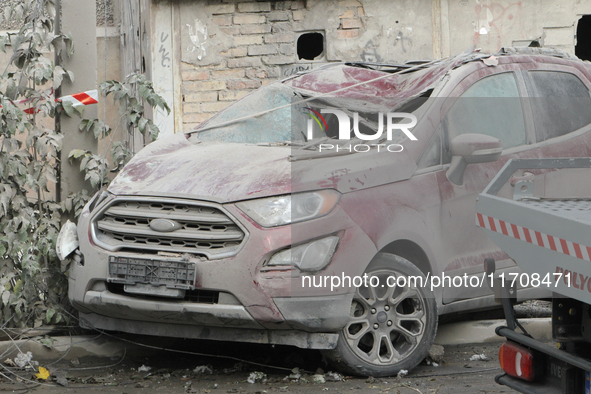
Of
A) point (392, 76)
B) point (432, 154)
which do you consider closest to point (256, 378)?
point (432, 154)

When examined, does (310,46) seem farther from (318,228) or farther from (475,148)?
(318,228)

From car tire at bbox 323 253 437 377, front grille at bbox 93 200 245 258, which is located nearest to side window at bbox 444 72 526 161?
car tire at bbox 323 253 437 377

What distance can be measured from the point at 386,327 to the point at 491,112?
160 cm

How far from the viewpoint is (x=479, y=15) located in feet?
30.2

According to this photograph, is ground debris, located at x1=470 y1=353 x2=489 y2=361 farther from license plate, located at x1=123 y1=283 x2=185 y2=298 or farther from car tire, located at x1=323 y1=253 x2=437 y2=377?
license plate, located at x1=123 y1=283 x2=185 y2=298

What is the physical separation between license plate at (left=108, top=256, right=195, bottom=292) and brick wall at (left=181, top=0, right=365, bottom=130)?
5.22 m

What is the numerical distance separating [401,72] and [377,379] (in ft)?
7.25

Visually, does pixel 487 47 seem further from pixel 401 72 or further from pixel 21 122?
pixel 21 122

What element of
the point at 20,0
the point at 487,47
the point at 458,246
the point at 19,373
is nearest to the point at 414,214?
the point at 458,246

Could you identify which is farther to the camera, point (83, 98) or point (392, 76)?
point (83, 98)

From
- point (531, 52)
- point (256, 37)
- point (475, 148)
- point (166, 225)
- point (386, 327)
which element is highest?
point (256, 37)

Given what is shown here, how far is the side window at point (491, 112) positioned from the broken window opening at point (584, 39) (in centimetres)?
762

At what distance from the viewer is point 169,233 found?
161 inches

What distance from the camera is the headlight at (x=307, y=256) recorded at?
3.93 m
